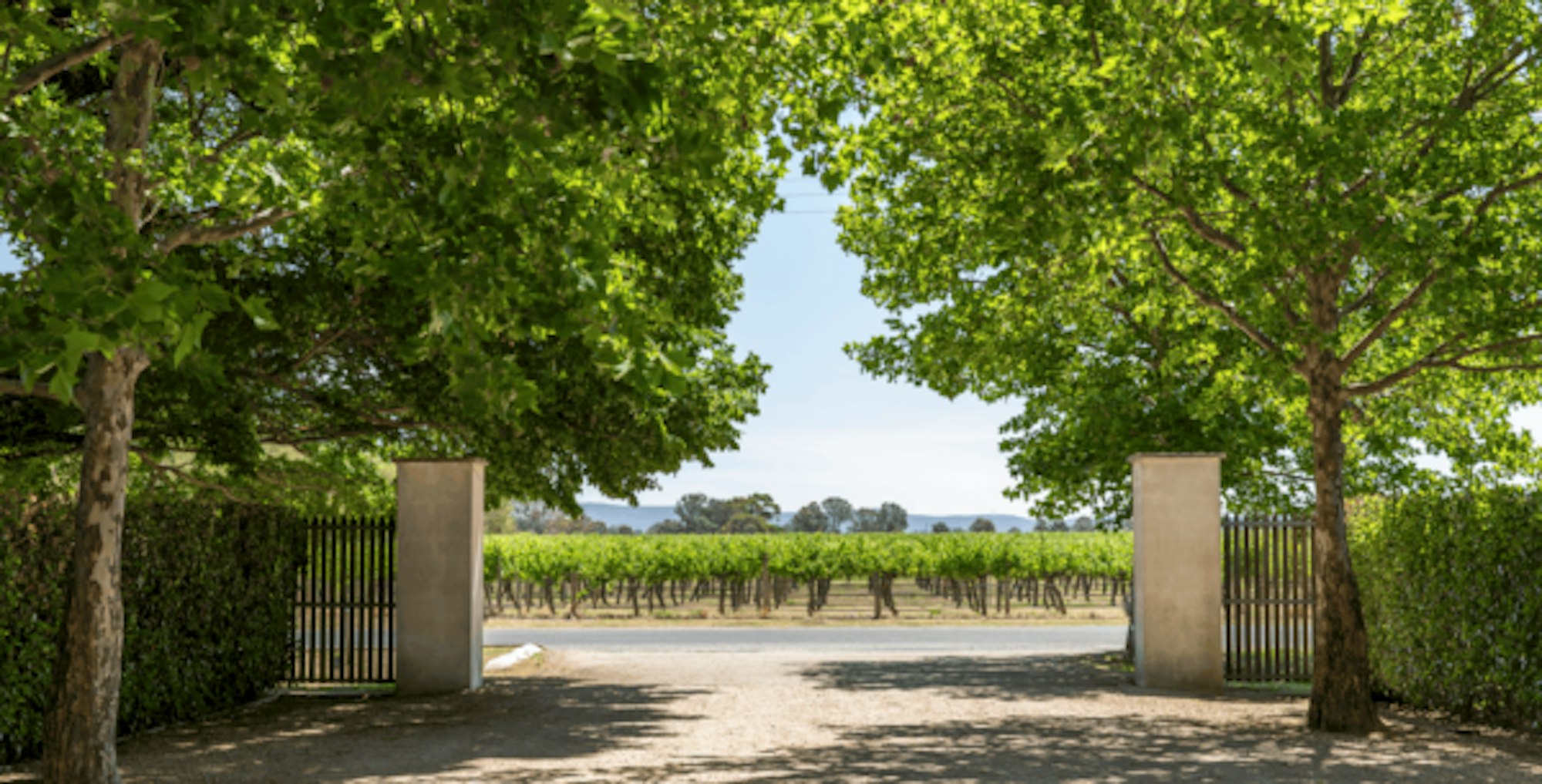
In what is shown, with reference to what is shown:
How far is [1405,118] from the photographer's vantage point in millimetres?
11508

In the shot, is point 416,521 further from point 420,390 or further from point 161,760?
point 161,760

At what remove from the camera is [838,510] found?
164875 mm

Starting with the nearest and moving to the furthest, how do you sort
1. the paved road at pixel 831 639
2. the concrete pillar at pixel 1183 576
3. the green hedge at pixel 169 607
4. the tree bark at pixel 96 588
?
the tree bark at pixel 96 588 < the green hedge at pixel 169 607 < the concrete pillar at pixel 1183 576 < the paved road at pixel 831 639

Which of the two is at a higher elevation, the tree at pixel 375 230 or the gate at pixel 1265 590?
the tree at pixel 375 230

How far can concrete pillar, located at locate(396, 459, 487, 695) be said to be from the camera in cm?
1480

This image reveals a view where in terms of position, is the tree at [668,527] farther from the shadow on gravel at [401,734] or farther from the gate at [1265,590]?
the shadow on gravel at [401,734]

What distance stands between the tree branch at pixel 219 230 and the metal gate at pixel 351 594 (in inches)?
254

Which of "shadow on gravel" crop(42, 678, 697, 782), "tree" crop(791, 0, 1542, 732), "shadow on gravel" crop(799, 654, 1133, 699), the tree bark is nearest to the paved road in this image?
"shadow on gravel" crop(799, 654, 1133, 699)

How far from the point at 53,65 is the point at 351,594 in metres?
8.83

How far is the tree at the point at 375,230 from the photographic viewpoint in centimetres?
548

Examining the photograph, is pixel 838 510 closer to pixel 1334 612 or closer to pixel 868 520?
pixel 868 520

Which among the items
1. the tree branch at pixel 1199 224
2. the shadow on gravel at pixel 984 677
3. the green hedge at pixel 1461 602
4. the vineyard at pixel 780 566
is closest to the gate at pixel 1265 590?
the green hedge at pixel 1461 602

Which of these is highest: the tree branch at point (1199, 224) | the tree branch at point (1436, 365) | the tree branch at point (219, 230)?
the tree branch at point (1199, 224)

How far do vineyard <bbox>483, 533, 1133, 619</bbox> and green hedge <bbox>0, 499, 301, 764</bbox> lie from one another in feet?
65.2
